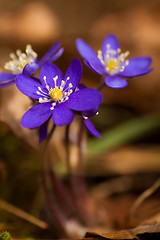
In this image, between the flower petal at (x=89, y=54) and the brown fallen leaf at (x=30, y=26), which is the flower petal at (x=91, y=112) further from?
the brown fallen leaf at (x=30, y=26)

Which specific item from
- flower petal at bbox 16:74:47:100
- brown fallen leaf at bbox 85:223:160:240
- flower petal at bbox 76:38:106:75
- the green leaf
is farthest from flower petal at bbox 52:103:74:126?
the green leaf

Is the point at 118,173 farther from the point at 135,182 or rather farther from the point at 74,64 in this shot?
the point at 74,64

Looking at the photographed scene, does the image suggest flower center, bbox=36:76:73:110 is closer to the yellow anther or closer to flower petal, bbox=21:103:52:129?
flower petal, bbox=21:103:52:129

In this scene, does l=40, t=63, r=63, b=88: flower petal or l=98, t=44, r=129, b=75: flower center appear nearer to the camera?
A: l=40, t=63, r=63, b=88: flower petal

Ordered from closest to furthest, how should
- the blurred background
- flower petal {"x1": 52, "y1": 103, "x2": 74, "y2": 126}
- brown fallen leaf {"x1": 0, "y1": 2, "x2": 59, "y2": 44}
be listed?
flower petal {"x1": 52, "y1": 103, "x2": 74, "y2": 126} < the blurred background < brown fallen leaf {"x1": 0, "y1": 2, "x2": 59, "y2": 44}

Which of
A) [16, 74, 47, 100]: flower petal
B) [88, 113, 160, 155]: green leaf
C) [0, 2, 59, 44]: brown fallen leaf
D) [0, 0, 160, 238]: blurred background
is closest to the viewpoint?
[16, 74, 47, 100]: flower petal

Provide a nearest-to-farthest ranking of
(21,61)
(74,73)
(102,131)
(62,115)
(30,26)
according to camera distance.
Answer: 1. (62,115)
2. (74,73)
3. (21,61)
4. (102,131)
5. (30,26)

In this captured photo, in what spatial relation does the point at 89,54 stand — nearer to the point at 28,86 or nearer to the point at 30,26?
the point at 28,86

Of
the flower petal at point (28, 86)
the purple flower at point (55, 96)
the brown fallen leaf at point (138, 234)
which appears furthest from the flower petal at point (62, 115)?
the brown fallen leaf at point (138, 234)

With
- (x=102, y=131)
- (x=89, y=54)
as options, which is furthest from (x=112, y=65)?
(x=102, y=131)
